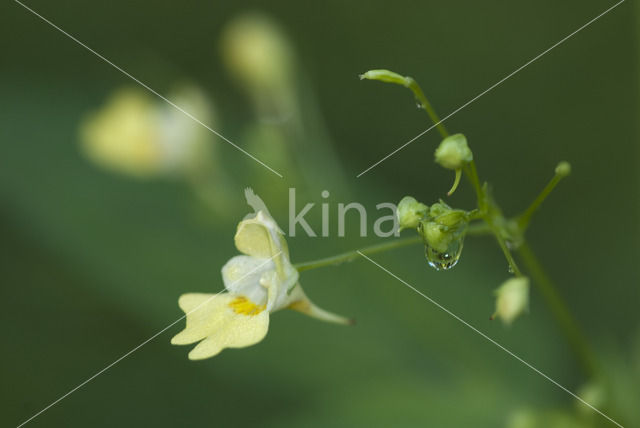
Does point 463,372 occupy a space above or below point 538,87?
below

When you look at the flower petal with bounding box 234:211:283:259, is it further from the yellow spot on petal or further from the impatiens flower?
the yellow spot on petal

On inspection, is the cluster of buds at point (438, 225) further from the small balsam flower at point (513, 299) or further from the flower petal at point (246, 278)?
the flower petal at point (246, 278)

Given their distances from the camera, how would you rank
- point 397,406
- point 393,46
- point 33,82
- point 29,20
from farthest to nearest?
point 29,20, point 393,46, point 33,82, point 397,406

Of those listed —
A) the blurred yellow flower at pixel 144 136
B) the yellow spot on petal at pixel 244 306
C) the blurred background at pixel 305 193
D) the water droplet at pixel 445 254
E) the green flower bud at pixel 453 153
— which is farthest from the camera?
the blurred yellow flower at pixel 144 136

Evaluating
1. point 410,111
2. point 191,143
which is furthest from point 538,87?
point 191,143

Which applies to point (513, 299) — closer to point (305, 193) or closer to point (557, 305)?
point (557, 305)

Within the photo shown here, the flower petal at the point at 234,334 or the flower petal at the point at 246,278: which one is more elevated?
the flower petal at the point at 246,278

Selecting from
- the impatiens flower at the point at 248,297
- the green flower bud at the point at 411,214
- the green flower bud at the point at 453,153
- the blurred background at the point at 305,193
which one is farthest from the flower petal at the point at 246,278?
the blurred background at the point at 305,193

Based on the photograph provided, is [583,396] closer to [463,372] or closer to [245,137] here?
[463,372]
